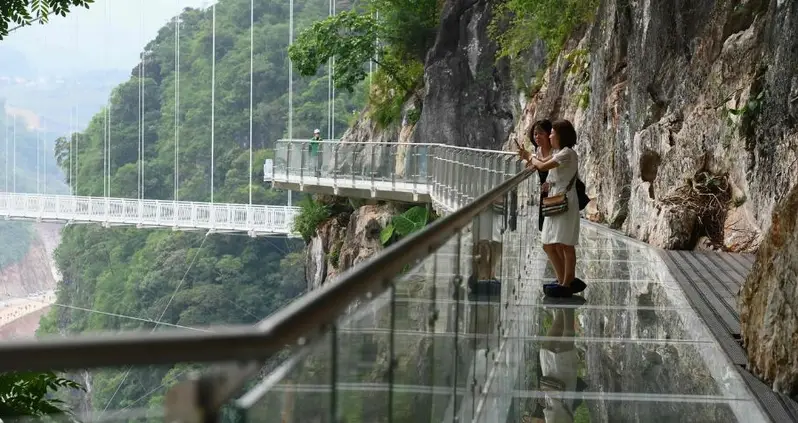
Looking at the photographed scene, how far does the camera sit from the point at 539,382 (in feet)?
20.0

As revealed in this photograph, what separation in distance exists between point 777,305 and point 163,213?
55047mm

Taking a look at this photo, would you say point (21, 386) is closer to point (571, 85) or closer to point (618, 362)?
point (618, 362)

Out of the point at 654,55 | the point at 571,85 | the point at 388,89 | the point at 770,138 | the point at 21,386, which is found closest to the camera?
the point at 21,386

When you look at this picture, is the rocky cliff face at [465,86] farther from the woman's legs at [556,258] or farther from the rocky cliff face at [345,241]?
the woman's legs at [556,258]

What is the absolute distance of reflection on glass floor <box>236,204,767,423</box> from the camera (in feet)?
7.32

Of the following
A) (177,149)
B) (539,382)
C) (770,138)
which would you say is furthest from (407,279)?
(177,149)

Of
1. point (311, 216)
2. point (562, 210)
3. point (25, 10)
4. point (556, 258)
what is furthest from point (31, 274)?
point (562, 210)

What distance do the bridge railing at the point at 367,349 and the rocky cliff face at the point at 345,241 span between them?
104ft

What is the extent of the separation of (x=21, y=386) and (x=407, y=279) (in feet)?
11.0

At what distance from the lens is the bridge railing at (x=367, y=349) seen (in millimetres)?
1323

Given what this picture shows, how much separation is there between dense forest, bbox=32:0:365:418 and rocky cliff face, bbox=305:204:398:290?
57.9 feet

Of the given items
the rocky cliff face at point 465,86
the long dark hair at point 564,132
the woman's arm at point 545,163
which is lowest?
the woman's arm at point 545,163

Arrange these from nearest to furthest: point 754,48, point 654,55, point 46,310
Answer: point 754,48
point 654,55
point 46,310

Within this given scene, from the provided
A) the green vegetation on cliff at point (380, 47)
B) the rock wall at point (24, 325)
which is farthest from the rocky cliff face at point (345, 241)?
the rock wall at point (24, 325)
